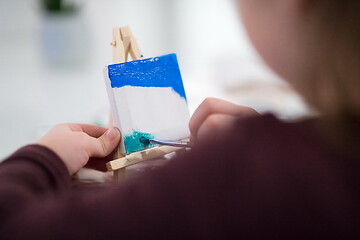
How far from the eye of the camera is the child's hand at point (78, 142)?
0.48m

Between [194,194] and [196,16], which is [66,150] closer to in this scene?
[194,194]

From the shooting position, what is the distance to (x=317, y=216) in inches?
12.6

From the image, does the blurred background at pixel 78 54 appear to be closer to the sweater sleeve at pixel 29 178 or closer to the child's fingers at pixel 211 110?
the child's fingers at pixel 211 110

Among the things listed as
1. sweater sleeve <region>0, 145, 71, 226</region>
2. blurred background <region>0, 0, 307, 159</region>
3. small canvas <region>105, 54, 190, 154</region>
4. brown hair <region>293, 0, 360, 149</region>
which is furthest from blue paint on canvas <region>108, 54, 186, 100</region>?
blurred background <region>0, 0, 307, 159</region>

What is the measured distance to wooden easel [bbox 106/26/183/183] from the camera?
0.62m

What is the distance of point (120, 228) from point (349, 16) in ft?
0.82

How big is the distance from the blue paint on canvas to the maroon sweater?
334 mm

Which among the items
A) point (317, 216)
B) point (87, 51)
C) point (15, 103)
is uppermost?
point (87, 51)

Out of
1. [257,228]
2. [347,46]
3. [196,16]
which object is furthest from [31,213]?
[196,16]

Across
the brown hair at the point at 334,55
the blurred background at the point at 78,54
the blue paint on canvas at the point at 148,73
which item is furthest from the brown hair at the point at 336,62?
the blurred background at the point at 78,54

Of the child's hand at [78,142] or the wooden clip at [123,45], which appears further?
the wooden clip at [123,45]

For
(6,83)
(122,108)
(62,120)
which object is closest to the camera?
(122,108)

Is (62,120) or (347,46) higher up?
(347,46)

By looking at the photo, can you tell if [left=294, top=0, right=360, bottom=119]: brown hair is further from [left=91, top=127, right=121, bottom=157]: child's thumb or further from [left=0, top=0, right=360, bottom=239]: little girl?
[left=91, top=127, right=121, bottom=157]: child's thumb
